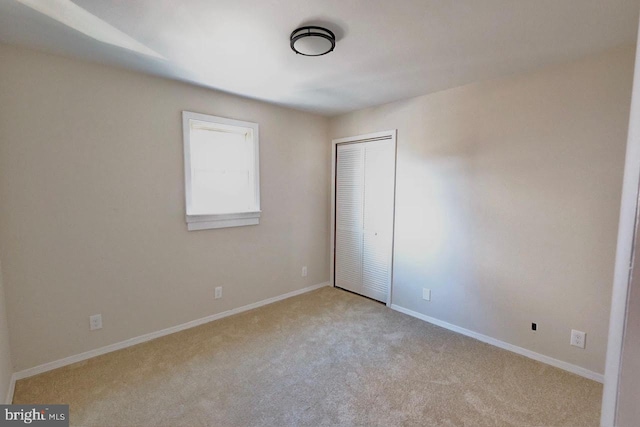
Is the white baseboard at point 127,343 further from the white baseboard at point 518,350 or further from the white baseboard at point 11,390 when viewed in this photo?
the white baseboard at point 518,350

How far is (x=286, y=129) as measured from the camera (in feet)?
11.6

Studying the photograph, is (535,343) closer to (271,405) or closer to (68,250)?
(271,405)

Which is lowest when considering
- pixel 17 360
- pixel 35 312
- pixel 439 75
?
pixel 17 360

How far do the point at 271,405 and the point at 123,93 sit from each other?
2.67 meters

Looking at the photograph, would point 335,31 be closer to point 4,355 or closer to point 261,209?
point 261,209

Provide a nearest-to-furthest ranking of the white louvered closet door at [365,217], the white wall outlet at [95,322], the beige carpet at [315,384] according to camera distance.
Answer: the beige carpet at [315,384]
the white wall outlet at [95,322]
the white louvered closet door at [365,217]

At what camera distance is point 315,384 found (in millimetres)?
2033

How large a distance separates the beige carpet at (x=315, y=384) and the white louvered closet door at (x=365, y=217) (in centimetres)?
90

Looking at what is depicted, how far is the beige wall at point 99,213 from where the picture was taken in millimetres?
2041

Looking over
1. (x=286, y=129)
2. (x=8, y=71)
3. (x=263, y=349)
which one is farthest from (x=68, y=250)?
(x=286, y=129)

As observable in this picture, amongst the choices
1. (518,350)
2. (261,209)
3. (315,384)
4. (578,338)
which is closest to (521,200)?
(578,338)

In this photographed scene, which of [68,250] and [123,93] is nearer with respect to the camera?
[68,250]

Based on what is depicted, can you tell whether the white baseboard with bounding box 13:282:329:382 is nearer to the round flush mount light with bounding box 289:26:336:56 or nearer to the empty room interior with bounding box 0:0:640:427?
the empty room interior with bounding box 0:0:640:427

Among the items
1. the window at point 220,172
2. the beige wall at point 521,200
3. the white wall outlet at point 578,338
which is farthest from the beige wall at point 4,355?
the white wall outlet at point 578,338
